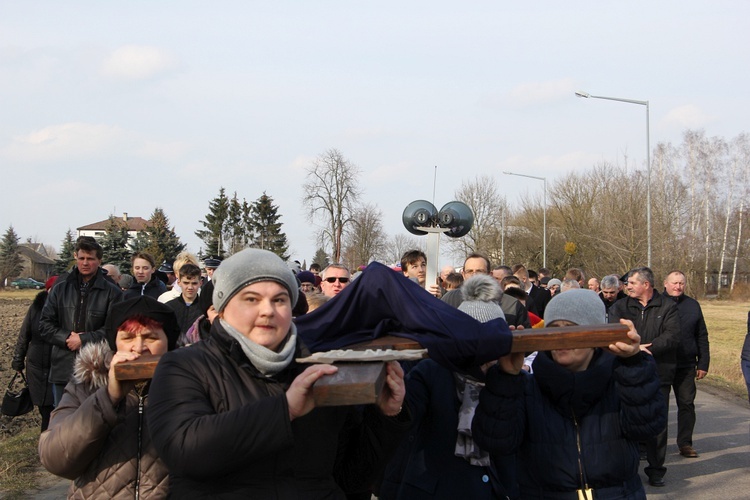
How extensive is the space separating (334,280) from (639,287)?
146 inches

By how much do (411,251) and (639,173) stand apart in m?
46.3

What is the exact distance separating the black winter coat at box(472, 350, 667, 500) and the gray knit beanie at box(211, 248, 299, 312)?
131 cm

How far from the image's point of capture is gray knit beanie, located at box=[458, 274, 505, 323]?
4168 millimetres

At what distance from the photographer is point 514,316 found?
7555mm

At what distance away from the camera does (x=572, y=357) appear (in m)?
3.86

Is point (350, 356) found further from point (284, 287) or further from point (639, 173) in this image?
point (639, 173)

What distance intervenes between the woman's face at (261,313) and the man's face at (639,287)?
735cm

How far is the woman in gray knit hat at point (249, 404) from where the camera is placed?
7.98ft

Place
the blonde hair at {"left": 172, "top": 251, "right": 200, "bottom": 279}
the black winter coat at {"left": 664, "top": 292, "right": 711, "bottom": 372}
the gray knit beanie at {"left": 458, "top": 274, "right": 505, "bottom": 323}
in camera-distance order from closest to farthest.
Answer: the gray knit beanie at {"left": 458, "top": 274, "right": 505, "bottom": 323} < the blonde hair at {"left": 172, "top": 251, "right": 200, "bottom": 279} < the black winter coat at {"left": 664, "top": 292, "right": 711, "bottom": 372}

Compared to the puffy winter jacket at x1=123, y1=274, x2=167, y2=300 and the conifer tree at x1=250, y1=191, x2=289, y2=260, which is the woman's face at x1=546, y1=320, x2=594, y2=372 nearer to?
the puffy winter jacket at x1=123, y1=274, x2=167, y2=300

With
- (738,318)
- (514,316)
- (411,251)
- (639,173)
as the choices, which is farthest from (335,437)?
(639,173)

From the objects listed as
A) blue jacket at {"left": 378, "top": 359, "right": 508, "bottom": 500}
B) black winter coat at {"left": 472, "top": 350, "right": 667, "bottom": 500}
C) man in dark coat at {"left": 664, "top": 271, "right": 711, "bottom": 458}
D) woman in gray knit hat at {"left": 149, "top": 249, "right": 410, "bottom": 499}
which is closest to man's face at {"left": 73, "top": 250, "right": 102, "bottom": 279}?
blue jacket at {"left": 378, "top": 359, "right": 508, "bottom": 500}

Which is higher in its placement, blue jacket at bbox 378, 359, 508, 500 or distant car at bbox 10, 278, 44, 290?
blue jacket at bbox 378, 359, 508, 500

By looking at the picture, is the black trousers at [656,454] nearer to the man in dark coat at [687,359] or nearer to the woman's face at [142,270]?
the man in dark coat at [687,359]
